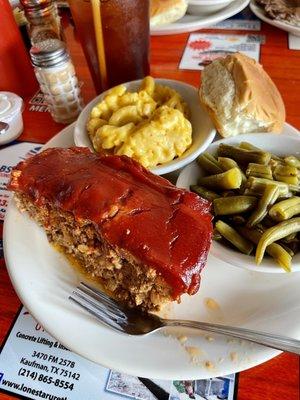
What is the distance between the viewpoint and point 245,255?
0.91 meters

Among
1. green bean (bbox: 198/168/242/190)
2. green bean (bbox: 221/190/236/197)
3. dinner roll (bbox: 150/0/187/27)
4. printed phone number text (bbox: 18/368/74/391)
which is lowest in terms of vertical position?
printed phone number text (bbox: 18/368/74/391)

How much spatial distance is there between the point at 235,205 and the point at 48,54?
2.62 ft

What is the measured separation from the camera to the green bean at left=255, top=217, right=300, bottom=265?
88cm

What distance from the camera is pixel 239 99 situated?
114 cm

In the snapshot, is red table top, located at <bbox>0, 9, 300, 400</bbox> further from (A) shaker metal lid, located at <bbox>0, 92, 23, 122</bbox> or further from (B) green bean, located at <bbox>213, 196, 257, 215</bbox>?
(B) green bean, located at <bbox>213, 196, 257, 215</bbox>

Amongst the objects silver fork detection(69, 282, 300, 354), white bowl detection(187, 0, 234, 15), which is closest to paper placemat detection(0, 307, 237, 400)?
silver fork detection(69, 282, 300, 354)

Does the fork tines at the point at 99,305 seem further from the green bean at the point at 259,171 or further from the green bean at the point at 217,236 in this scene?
the green bean at the point at 259,171

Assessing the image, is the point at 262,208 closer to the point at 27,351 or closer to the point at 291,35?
the point at 27,351

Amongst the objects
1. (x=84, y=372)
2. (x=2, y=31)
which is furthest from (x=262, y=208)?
(x=2, y=31)

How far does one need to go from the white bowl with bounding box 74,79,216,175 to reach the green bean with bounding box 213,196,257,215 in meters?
0.20

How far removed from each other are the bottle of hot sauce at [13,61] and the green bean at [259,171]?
106cm

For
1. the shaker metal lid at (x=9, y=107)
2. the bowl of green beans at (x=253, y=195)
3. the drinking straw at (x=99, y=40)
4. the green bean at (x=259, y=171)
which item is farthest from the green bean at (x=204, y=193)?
the shaker metal lid at (x=9, y=107)

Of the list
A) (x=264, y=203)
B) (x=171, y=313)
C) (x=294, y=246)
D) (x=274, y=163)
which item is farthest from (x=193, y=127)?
(x=171, y=313)

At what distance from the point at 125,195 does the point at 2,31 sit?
0.98 meters
